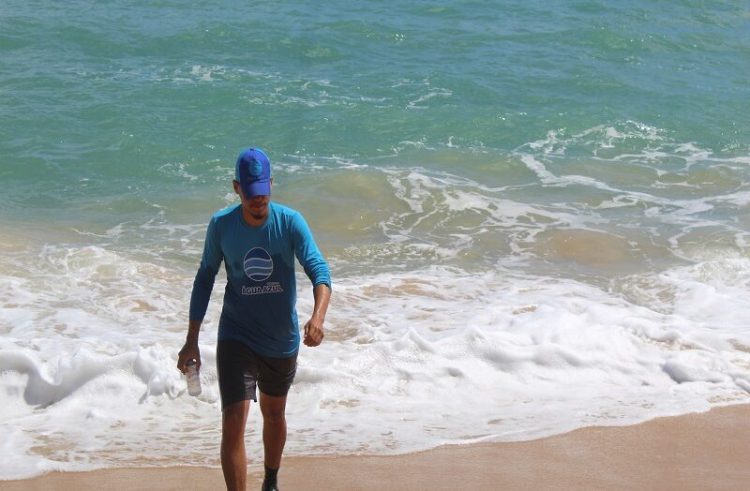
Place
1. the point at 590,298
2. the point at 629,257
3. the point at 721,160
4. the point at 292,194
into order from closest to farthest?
1. the point at 590,298
2. the point at 629,257
3. the point at 292,194
4. the point at 721,160

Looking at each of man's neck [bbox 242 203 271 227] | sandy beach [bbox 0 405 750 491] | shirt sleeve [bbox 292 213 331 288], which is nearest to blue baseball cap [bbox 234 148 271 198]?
man's neck [bbox 242 203 271 227]

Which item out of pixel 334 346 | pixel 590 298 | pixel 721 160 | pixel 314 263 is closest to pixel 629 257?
pixel 590 298

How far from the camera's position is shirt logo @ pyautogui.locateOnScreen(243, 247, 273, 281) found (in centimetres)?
477

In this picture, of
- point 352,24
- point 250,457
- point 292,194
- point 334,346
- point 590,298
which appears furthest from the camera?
point 352,24

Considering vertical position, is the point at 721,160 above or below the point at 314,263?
below

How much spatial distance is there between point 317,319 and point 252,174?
66 centimetres

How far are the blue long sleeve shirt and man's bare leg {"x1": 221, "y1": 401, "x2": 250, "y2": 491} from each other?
0.29m

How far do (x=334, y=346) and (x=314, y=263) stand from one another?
311 cm

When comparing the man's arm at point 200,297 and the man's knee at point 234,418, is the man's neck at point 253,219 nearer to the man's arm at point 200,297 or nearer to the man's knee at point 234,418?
the man's arm at point 200,297

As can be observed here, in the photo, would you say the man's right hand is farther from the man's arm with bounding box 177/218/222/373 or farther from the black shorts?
the black shorts

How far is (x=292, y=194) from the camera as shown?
12375 millimetres

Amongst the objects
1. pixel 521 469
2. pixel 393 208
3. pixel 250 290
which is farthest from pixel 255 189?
pixel 393 208

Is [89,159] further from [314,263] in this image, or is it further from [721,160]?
[314,263]

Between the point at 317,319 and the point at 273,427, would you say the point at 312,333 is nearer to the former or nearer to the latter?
the point at 317,319
